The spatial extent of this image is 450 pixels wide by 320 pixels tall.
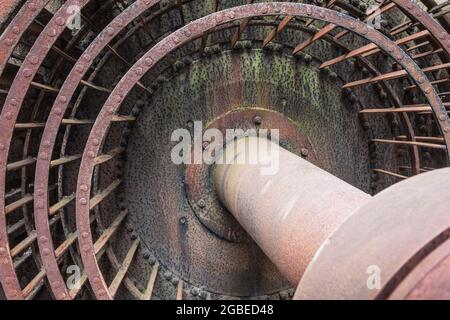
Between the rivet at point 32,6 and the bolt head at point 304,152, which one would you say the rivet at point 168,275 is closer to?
the bolt head at point 304,152

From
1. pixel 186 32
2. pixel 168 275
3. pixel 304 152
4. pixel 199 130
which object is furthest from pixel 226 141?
pixel 186 32

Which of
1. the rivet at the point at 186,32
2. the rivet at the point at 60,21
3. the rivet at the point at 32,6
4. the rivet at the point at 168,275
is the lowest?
the rivet at the point at 168,275

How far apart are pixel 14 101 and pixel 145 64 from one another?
31.1 inches

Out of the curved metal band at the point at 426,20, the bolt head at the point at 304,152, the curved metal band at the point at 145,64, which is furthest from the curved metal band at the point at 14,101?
the bolt head at the point at 304,152

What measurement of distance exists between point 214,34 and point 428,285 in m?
3.42

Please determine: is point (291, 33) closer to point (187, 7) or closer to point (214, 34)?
point (214, 34)

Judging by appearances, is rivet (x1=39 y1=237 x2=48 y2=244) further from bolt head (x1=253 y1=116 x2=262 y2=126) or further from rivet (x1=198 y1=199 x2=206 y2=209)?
bolt head (x1=253 y1=116 x2=262 y2=126)

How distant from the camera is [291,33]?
421cm

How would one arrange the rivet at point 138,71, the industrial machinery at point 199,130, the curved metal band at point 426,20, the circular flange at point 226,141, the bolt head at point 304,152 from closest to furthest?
the rivet at point 138,71 < the curved metal band at point 426,20 < the industrial machinery at point 199,130 < the circular flange at point 226,141 < the bolt head at point 304,152

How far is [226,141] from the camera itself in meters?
4.12

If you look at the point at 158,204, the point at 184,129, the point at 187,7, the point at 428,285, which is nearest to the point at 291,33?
the point at 187,7

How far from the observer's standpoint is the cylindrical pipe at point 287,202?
1.90 meters

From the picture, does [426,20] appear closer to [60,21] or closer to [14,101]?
[60,21]

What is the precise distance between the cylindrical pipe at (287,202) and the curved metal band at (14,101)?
1.33m
